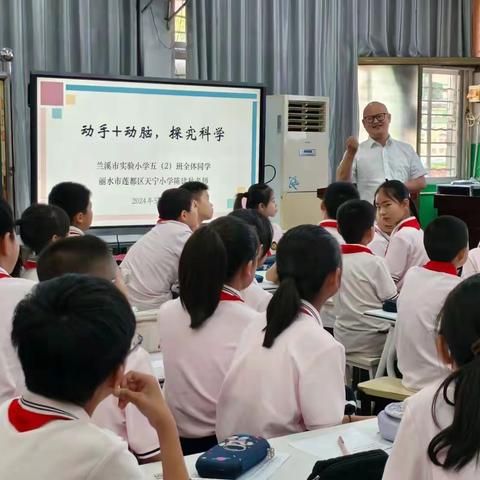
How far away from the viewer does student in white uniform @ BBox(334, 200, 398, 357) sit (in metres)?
3.69

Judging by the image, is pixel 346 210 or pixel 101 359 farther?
pixel 346 210

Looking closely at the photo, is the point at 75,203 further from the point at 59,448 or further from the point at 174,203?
the point at 59,448

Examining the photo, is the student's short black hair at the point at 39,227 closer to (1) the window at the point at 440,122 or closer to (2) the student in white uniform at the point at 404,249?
(2) the student in white uniform at the point at 404,249

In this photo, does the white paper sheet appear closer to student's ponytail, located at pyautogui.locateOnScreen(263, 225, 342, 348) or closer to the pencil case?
the pencil case

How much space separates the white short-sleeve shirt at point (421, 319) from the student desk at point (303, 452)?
0.97 m

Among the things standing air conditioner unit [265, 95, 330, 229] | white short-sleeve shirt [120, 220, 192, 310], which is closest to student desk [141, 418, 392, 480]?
white short-sleeve shirt [120, 220, 192, 310]

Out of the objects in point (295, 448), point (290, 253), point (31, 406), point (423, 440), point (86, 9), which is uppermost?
point (86, 9)

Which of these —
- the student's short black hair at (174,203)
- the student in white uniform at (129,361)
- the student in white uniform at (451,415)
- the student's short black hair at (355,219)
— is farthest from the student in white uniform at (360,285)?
the student in white uniform at (451,415)

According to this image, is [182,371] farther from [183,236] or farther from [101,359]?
[183,236]

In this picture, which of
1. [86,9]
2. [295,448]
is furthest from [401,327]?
[86,9]

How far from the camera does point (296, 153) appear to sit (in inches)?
259

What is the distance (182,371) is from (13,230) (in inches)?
33.4

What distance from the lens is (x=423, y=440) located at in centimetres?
135

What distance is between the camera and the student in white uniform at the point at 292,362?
194 centimetres
